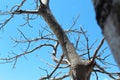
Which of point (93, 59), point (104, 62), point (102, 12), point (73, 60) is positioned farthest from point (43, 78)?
point (102, 12)

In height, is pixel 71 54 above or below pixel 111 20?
above

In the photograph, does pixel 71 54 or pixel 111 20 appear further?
pixel 71 54

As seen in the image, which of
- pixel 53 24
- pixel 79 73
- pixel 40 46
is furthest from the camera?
pixel 40 46

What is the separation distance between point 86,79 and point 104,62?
1.44 metres

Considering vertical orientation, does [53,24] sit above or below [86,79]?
above

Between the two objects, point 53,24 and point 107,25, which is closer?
point 107,25

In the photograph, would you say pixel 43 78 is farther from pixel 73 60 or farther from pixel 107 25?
pixel 107 25

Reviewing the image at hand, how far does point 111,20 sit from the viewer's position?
38 centimetres

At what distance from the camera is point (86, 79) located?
9.91 ft

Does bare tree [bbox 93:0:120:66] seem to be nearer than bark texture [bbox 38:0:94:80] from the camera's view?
Yes

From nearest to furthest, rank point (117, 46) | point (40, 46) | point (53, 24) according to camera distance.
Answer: point (117, 46) → point (53, 24) → point (40, 46)

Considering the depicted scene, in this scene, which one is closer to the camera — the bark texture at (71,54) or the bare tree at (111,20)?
the bare tree at (111,20)

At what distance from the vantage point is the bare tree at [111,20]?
0.36 m

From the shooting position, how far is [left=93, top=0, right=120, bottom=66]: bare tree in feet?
1.19
